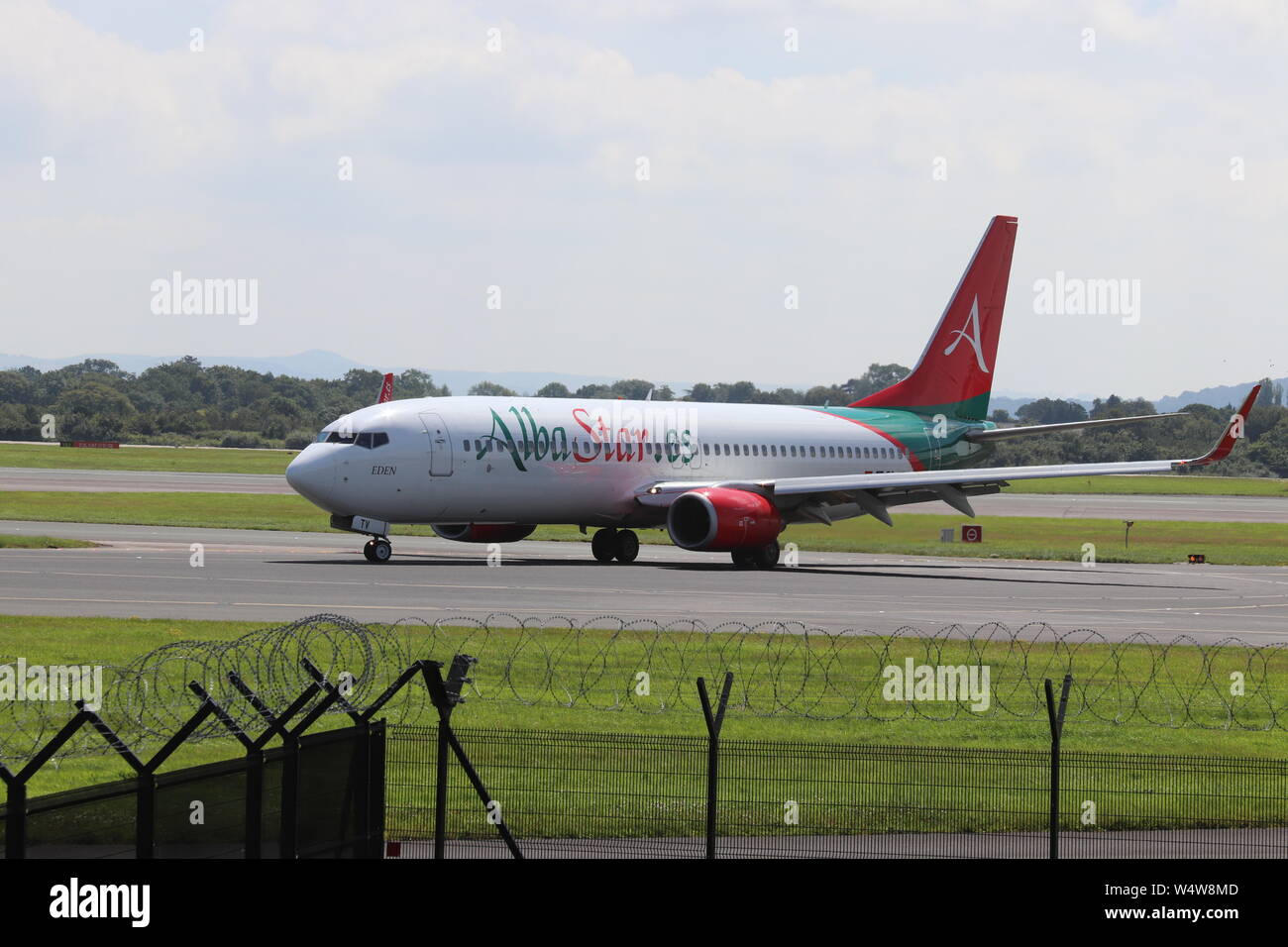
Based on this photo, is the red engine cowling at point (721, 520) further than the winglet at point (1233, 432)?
Yes

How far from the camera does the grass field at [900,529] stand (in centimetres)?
6669

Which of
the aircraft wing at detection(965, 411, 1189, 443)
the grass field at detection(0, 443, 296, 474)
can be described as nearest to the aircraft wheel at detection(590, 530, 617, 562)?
the aircraft wing at detection(965, 411, 1189, 443)

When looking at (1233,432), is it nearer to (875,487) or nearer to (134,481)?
(875,487)

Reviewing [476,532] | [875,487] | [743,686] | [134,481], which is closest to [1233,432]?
[875,487]

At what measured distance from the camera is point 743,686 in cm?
2642

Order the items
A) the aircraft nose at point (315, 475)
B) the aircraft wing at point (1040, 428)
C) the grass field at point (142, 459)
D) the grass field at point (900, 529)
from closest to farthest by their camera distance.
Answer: the aircraft nose at point (315, 475) < the aircraft wing at point (1040, 428) < the grass field at point (900, 529) < the grass field at point (142, 459)

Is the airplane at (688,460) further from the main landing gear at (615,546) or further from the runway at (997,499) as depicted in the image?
the runway at (997,499)

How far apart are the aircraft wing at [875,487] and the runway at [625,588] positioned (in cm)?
203

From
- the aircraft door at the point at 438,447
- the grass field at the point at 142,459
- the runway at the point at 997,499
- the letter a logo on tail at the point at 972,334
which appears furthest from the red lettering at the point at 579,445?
the grass field at the point at 142,459

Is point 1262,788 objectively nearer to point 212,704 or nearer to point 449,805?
point 449,805

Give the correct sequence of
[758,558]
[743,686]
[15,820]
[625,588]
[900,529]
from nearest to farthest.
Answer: [15,820] → [743,686] → [625,588] → [758,558] → [900,529]

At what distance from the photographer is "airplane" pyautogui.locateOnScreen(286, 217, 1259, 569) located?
4831cm

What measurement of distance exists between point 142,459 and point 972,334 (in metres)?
103
